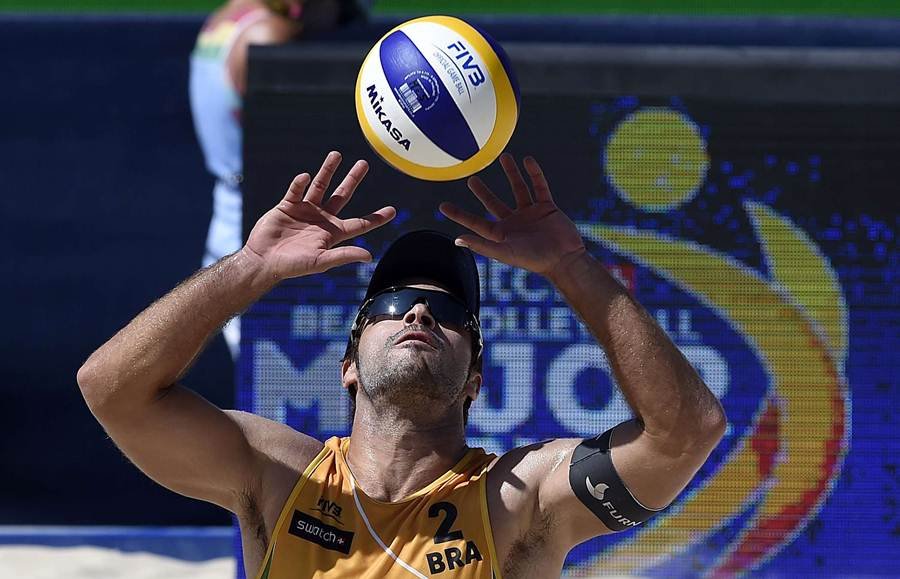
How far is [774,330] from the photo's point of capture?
4508 millimetres

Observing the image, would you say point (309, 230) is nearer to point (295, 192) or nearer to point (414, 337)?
point (295, 192)

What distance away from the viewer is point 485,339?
451 centimetres

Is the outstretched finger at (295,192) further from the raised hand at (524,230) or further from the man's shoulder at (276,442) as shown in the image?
the man's shoulder at (276,442)

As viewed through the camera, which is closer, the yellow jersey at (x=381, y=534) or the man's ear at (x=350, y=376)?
the yellow jersey at (x=381, y=534)

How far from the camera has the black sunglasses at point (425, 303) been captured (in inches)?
122

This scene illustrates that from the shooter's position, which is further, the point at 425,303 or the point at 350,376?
the point at 350,376

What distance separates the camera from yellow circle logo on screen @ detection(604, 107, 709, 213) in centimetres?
448

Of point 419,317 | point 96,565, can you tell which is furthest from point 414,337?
point 96,565

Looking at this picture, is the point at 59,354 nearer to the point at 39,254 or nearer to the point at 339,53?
the point at 39,254

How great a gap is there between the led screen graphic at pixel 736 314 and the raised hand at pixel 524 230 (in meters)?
1.42

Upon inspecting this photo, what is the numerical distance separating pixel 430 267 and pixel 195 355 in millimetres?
541

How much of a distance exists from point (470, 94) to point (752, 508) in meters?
2.03

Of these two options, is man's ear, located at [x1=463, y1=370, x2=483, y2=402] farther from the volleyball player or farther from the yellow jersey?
the yellow jersey

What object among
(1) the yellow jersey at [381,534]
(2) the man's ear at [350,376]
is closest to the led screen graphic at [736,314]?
(2) the man's ear at [350,376]
